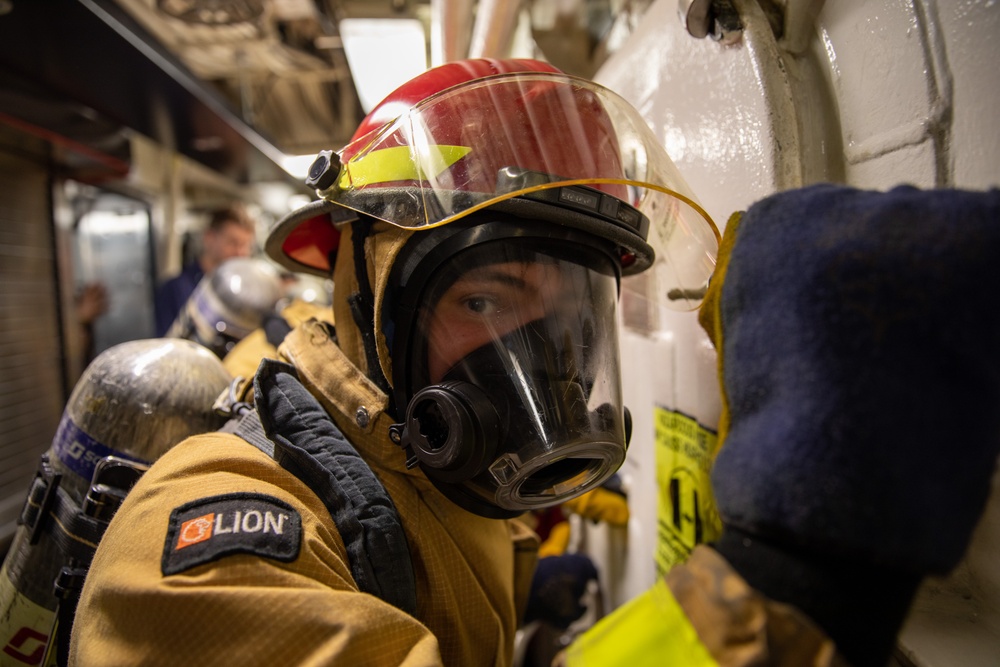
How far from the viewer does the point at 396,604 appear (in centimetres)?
93

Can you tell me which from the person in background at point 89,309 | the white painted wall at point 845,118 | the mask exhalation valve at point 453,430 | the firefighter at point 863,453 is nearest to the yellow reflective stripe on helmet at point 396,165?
the mask exhalation valve at point 453,430

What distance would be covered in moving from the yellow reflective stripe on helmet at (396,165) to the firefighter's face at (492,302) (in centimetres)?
21

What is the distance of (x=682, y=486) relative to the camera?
127cm

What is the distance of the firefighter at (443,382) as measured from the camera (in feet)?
2.86

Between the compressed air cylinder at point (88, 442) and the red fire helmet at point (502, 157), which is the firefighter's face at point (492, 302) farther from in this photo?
the compressed air cylinder at point (88, 442)

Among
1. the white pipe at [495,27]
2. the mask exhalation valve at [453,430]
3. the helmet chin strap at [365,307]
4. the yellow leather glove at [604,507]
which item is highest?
the white pipe at [495,27]

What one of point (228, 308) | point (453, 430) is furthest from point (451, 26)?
point (228, 308)

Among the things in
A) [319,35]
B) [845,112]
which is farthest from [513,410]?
[319,35]

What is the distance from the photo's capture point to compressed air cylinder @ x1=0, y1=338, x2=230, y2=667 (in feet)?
3.74

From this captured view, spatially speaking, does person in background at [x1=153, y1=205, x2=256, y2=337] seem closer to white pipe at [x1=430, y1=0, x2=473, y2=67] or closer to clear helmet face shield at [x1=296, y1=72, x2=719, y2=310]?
white pipe at [x1=430, y1=0, x2=473, y2=67]

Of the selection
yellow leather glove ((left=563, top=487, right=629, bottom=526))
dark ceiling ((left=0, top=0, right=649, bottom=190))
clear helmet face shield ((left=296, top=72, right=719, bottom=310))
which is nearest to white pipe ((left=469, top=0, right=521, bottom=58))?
dark ceiling ((left=0, top=0, right=649, bottom=190))

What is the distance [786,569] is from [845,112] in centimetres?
74

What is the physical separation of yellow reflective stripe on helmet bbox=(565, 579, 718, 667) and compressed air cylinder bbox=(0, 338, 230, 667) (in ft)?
3.65

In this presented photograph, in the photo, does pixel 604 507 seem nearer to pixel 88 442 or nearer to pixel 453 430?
pixel 453 430
